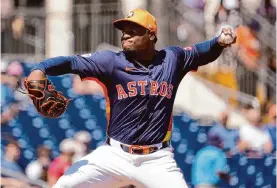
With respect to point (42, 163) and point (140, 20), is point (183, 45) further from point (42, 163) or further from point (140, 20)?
point (140, 20)

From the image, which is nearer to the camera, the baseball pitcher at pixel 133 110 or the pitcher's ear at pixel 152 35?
the baseball pitcher at pixel 133 110

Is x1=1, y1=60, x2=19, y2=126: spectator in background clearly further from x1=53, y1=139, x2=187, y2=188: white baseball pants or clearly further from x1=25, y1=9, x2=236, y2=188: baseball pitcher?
x1=53, y1=139, x2=187, y2=188: white baseball pants

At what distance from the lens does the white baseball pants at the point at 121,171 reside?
688 centimetres

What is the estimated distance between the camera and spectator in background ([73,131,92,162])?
36.4 feet

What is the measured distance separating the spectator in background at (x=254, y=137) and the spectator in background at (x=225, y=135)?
0.15 m

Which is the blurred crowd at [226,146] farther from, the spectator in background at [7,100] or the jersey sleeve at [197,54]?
the jersey sleeve at [197,54]

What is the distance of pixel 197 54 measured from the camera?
7.43 meters

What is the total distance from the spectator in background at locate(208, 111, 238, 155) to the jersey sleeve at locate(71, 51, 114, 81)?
14.0 ft

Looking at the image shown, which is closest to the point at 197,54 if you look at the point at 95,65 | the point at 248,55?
the point at 95,65

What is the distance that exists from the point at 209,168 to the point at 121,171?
3745mm

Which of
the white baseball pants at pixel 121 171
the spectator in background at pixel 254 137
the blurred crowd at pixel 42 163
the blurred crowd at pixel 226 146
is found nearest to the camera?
the white baseball pants at pixel 121 171

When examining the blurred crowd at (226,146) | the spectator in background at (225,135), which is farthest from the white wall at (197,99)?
the spectator in background at (225,135)

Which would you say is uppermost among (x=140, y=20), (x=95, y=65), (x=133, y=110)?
(x=140, y=20)

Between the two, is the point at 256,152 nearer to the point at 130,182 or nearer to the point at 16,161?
the point at 16,161
